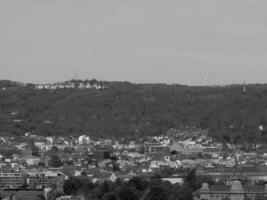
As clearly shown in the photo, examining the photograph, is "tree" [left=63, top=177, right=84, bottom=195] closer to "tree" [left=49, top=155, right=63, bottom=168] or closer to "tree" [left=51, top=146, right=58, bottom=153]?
"tree" [left=49, top=155, right=63, bottom=168]

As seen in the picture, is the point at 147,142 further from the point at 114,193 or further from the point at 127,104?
the point at 114,193

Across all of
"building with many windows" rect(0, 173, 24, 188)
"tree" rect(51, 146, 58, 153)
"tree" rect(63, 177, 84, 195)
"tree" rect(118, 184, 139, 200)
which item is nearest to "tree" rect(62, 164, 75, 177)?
"building with many windows" rect(0, 173, 24, 188)

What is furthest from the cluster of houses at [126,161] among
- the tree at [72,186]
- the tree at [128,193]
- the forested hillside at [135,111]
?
the tree at [128,193]

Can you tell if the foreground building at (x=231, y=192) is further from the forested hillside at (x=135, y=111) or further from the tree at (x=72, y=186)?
the forested hillside at (x=135, y=111)

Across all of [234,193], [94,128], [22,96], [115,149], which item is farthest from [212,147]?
[234,193]

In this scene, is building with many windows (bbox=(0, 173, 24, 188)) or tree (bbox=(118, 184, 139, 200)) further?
building with many windows (bbox=(0, 173, 24, 188))
